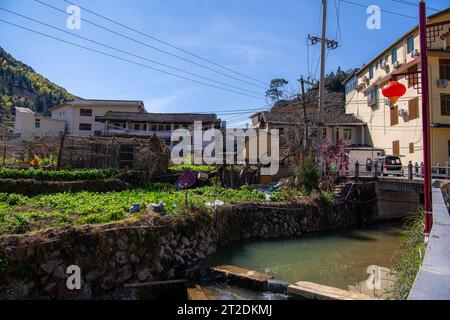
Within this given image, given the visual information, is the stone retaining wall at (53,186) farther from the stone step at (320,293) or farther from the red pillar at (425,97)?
the red pillar at (425,97)

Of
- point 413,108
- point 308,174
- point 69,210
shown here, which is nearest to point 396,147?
point 413,108

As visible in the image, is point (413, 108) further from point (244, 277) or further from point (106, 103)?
point (106, 103)

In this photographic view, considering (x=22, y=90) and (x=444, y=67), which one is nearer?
(x=444, y=67)

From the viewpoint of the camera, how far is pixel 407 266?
5.72 metres

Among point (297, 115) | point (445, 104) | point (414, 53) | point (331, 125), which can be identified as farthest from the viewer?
point (331, 125)

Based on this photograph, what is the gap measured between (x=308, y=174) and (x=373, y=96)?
16595mm

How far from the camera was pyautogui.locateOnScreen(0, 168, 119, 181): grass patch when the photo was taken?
16812 millimetres

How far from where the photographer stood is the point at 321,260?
1284cm

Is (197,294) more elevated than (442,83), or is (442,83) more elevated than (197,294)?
(442,83)

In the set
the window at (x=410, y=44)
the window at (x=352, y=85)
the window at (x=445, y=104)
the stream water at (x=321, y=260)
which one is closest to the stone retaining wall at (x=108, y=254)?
the stream water at (x=321, y=260)

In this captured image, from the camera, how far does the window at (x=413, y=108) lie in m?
24.3
